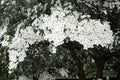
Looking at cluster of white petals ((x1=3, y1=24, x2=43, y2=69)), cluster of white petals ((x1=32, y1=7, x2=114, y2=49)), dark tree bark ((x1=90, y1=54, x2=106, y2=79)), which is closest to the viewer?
cluster of white petals ((x1=32, y1=7, x2=114, y2=49))

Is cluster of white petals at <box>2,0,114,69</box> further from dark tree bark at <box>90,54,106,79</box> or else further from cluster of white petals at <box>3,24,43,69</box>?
dark tree bark at <box>90,54,106,79</box>

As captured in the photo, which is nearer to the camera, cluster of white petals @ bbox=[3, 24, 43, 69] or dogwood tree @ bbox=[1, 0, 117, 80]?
dogwood tree @ bbox=[1, 0, 117, 80]

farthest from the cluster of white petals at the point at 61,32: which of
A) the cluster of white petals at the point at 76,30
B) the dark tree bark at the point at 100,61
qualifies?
the dark tree bark at the point at 100,61

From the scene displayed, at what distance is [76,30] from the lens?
473cm

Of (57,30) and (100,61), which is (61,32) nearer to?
(57,30)

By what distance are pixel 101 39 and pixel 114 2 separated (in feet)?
3.52

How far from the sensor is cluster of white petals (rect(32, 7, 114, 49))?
4.70 metres

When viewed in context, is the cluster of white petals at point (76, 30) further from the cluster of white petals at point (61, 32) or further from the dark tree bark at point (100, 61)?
the dark tree bark at point (100, 61)

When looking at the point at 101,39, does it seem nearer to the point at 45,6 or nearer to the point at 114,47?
the point at 114,47

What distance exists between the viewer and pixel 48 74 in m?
6.18

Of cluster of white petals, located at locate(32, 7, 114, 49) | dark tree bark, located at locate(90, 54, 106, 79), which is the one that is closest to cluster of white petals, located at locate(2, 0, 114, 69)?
cluster of white petals, located at locate(32, 7, 114, 49)

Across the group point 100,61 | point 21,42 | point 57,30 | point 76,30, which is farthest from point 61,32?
point 100,61

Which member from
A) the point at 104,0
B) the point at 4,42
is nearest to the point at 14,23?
the point at 4,42

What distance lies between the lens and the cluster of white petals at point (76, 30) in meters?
4.70
